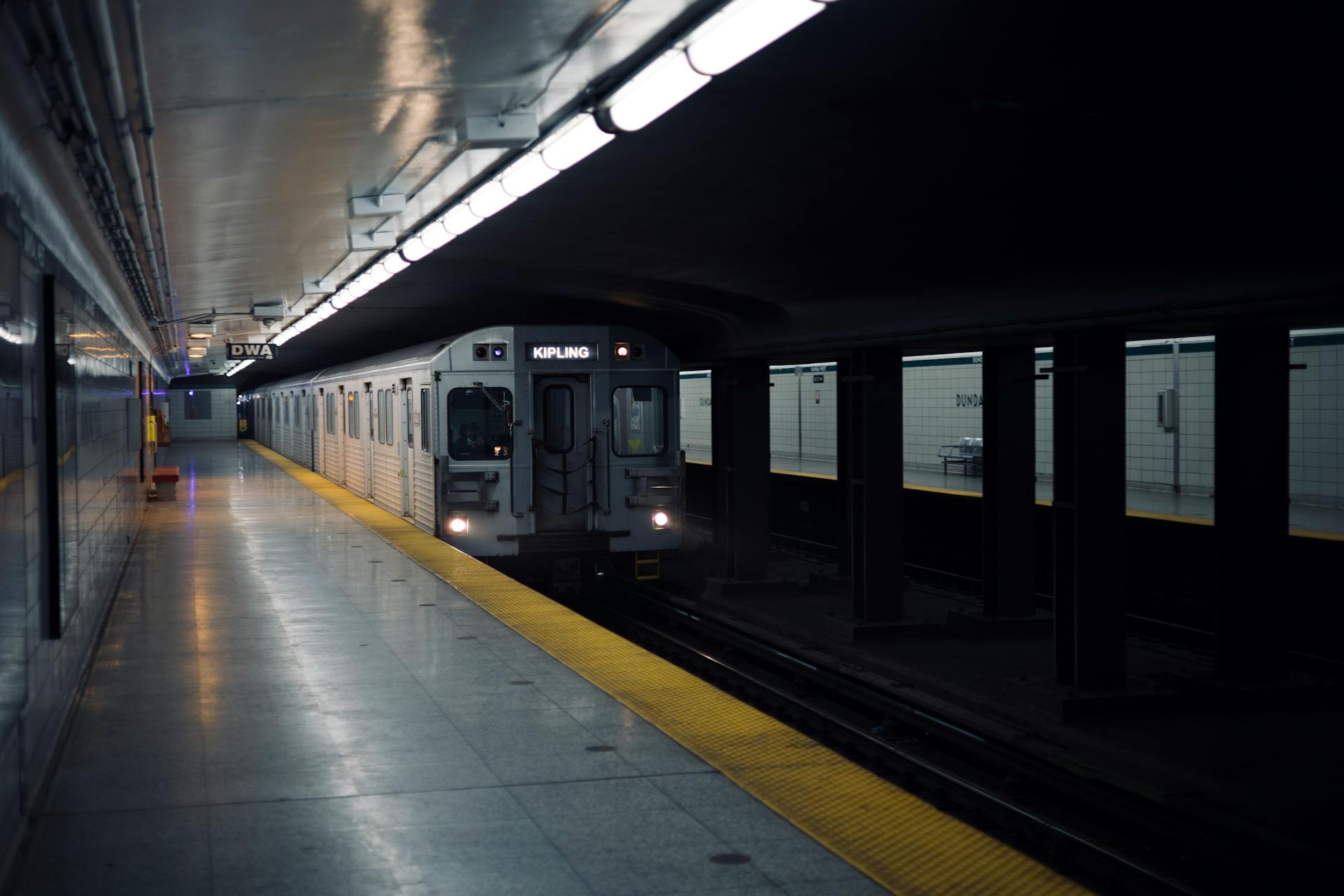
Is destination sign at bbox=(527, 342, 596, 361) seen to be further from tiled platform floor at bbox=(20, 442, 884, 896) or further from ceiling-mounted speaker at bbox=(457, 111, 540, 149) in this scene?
ceiling-mounted speaker at bbox=(457, 111, 540, 149)

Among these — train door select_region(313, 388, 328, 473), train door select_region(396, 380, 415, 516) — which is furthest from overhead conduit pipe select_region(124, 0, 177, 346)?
train door select_region(313, 388, 328, 473)

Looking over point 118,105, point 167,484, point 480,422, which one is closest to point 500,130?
point 118,105

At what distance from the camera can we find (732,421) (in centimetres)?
1153

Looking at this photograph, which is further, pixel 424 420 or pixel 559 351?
pixel 424 420

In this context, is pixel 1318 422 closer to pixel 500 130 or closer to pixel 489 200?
pixel 489 200

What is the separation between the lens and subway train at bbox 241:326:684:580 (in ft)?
38.5

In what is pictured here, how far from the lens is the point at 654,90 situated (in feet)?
14.8

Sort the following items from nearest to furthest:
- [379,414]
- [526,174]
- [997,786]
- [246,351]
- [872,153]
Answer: [872,153]
[526,174]
[997,786]
[379,414]
[246,351]

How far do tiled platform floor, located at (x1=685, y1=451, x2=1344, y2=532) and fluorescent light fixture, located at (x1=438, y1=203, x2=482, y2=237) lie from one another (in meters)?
4.36

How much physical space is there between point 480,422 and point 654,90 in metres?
7.57

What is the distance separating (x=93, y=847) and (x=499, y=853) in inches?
48.4

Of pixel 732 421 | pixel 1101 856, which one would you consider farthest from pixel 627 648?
pixel 732 421

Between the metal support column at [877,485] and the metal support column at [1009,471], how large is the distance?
0.69 m

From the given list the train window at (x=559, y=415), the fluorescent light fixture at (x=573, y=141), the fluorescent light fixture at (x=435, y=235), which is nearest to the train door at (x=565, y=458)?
the train window at (x=559, y=415)
